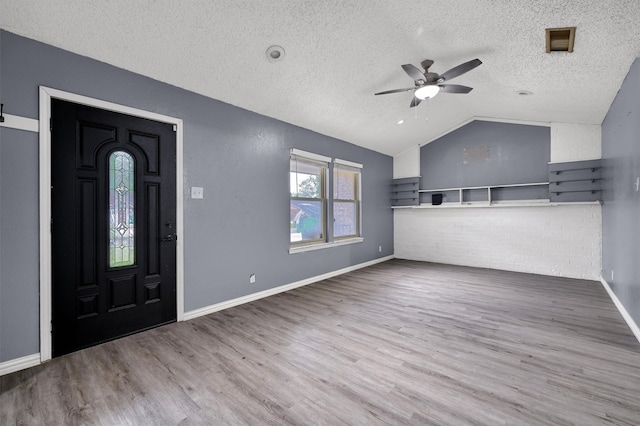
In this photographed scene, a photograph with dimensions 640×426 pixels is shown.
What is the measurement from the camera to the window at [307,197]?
4.55 meters

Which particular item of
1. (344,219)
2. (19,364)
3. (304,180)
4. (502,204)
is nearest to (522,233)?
(502,204)

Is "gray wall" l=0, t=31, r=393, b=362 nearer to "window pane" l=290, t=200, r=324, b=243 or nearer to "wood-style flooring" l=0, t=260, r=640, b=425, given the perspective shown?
"window pane" l=290, t=200, r=324, b=243

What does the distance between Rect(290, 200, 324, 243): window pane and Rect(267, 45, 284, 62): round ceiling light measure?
2149 millimetres

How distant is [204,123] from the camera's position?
3.34 m

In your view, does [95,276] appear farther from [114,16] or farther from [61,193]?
[114,16]

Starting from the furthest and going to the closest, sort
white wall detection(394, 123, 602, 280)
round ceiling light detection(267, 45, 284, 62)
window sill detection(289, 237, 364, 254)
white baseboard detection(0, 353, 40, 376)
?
white wall detection(394, 123, 602, 280), window sill detection(289, 237, 364, 254), round ceiling light detection(267, 45, 284, 62), white baseboard detection(0, 353, 40, 376)

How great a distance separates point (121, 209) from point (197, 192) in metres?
0.77

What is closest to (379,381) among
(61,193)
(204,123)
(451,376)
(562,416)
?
(451,376)

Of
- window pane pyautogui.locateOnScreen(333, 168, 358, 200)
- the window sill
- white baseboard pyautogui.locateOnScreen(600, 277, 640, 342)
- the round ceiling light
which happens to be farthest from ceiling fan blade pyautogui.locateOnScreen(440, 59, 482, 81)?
the window sill

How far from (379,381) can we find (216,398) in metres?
1.12

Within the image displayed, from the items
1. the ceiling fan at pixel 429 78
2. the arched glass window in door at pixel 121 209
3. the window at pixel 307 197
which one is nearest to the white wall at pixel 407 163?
the window at pixel 307 197

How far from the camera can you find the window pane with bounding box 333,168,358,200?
17.9 ft

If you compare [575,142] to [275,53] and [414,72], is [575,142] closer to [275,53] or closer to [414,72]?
[414,72]

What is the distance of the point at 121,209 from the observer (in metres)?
2.72
